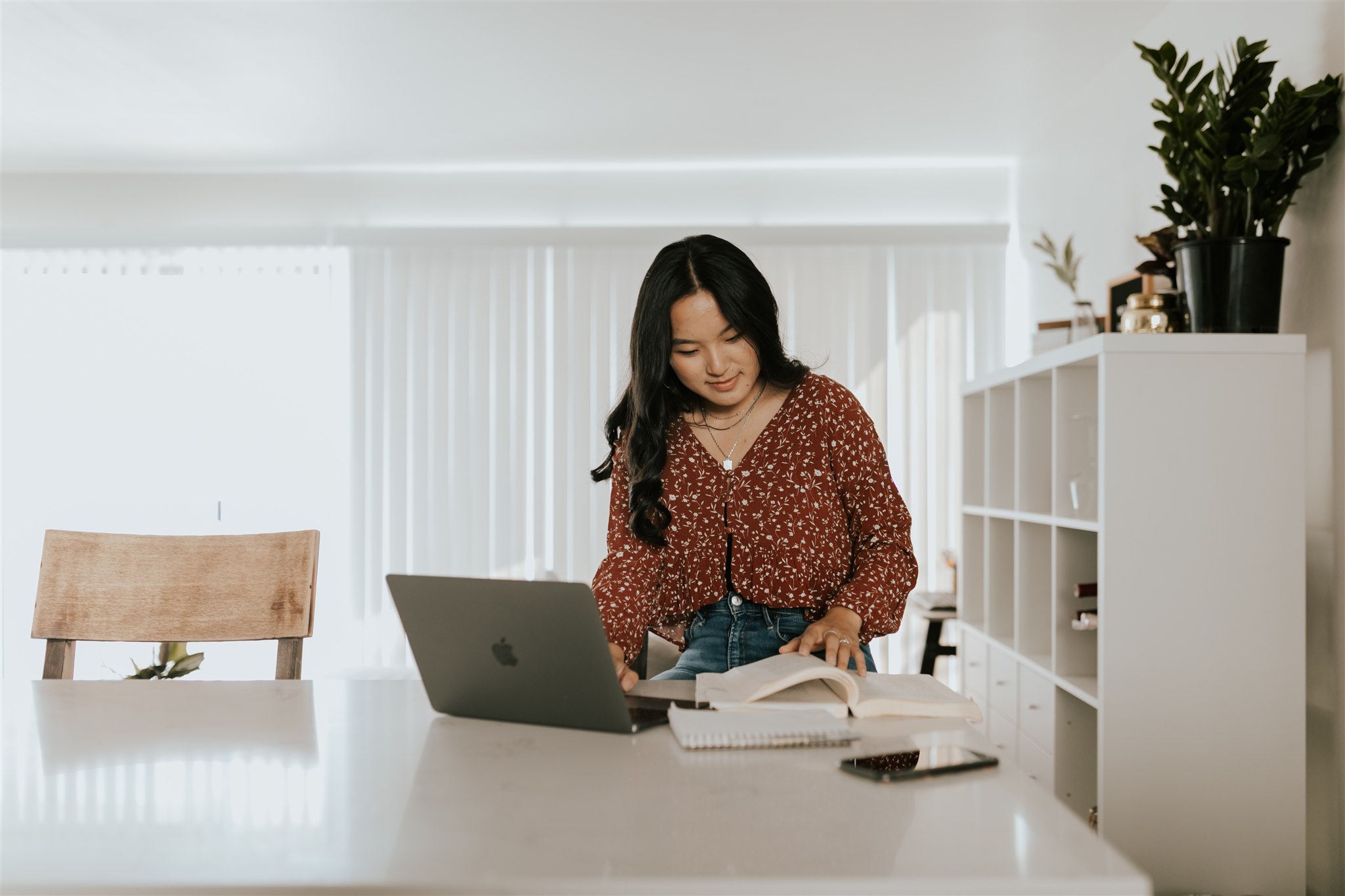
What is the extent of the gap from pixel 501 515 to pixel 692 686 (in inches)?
153

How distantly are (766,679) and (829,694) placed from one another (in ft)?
0.26

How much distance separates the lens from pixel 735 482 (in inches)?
67.9

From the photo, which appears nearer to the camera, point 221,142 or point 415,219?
point 221,142

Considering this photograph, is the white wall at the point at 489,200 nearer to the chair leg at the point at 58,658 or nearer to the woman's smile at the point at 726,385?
the woman's smile at the point at 726,385

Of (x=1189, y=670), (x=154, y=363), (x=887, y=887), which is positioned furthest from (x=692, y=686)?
(x=154, y=363)

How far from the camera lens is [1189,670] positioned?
2061 mm

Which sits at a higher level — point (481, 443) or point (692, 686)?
point (481, 443)

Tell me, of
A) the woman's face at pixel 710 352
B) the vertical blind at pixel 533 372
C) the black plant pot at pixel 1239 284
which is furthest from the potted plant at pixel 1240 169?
the vertical blind at pixel 533 372

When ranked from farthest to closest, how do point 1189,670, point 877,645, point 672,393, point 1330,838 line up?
1. point 877,645
2. point 1330,838
3. point 1189,670
4. point 672,393

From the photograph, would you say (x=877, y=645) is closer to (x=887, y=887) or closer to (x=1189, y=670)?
(x=1189, y=670)

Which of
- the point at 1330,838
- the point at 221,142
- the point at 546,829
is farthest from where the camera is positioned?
the point at 221,142

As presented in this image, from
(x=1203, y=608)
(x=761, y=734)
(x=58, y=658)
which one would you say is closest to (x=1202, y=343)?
(x=1203, y=608)

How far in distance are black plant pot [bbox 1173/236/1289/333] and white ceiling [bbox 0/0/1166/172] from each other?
138 centimetres

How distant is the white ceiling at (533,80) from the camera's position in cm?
326
